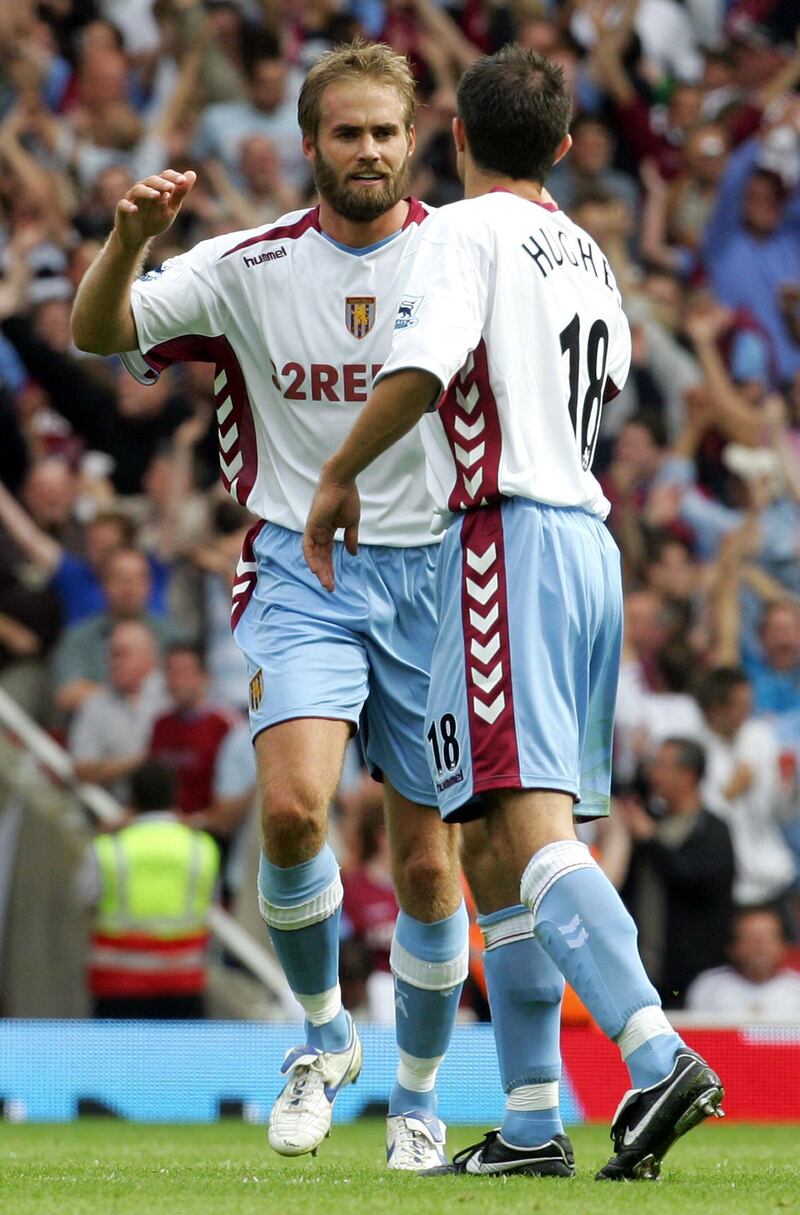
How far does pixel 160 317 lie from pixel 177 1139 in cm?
348

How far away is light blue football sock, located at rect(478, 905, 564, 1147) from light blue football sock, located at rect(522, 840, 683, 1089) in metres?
0.37

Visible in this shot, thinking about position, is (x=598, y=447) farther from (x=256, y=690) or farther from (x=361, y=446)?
(x=361, y=446)

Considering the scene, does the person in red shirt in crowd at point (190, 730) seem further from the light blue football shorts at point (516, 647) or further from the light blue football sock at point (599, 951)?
the light blue football sock at point (599, 951)

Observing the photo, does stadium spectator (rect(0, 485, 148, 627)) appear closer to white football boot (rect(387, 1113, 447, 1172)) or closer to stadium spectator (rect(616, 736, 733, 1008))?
stadium spectator (rect(616, 736, 733, 1008))

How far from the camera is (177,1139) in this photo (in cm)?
774

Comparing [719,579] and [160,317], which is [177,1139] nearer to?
[160,317]

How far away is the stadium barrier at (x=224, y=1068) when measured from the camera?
9.11 metres

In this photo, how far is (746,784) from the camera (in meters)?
11.3

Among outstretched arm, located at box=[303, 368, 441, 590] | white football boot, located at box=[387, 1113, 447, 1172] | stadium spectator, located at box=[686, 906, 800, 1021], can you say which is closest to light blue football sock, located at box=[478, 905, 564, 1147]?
white football boot, located at box=[387, 1113, 447, 1172]

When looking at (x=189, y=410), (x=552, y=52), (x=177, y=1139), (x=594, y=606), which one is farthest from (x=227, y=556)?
(x=594, y=606)

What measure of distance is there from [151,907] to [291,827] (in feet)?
15.1

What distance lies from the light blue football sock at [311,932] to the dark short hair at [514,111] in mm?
1802

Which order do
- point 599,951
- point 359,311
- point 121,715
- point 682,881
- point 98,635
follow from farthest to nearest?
point 98,635
point 121,715
point 682,881
point 359,311
point 599,951

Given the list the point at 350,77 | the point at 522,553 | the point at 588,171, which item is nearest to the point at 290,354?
the point at 350,77
